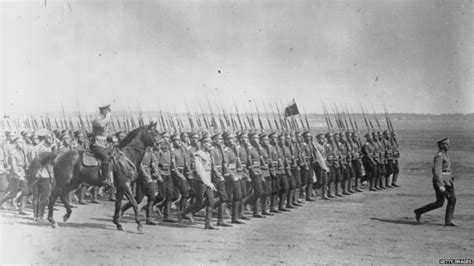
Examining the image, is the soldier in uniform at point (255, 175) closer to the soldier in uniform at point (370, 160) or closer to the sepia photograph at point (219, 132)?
the sepia photograph at point (219, 132)

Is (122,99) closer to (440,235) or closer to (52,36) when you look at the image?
(52,36)

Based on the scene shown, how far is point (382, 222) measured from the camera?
948 cm

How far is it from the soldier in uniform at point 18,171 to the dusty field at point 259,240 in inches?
13.6

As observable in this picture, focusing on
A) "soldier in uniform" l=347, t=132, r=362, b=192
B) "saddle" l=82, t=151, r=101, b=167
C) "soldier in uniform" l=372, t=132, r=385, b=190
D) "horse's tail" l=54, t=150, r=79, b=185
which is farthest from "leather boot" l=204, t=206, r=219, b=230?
"soldier in uniform" l=372, t=132, r=385, b=190

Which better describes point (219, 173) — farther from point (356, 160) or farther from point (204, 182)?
point (356, 160)

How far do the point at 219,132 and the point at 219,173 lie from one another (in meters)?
1.59

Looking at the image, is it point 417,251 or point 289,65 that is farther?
point 289,65

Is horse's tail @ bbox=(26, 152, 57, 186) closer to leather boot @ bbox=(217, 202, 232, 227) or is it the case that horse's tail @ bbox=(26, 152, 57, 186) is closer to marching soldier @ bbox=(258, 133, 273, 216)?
leather boot @ bbox=(217, 202, 232, 227)

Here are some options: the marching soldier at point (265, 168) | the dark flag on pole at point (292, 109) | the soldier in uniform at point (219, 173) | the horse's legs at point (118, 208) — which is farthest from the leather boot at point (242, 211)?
the dark flag on pole at point (292, 109)

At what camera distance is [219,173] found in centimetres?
904

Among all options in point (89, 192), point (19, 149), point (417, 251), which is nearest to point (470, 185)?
point (417, 251)

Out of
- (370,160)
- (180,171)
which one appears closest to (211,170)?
(180,171)

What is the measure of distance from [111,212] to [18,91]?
9.40ft

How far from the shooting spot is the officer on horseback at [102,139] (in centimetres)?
854
